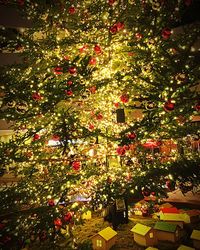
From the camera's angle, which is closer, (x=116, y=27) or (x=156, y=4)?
(x=156, y=4)

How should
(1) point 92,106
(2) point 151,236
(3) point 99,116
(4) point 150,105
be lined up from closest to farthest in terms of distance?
(4) point 150,105, (2) point 151,236, (3) point 99,116, (1) point 92,106

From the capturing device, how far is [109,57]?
6879 mm

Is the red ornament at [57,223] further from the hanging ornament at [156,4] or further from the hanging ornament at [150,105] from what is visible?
the hanging ornament at [156,4]

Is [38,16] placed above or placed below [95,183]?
above

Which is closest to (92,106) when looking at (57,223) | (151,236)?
(57,223)

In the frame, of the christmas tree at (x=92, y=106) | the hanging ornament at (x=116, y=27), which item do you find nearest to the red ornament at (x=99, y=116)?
the christmas tree at (x=92, y=106)

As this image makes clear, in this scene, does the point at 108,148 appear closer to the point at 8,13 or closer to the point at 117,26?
the point at 117,26

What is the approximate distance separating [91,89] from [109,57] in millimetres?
1419

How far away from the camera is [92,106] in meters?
7.14

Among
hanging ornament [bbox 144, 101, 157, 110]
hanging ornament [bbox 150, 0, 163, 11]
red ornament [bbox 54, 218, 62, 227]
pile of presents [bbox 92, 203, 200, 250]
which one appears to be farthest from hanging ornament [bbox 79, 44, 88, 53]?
pile of presents [bbox 92, 203, 200, 250]

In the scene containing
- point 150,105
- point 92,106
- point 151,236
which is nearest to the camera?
point 150,105

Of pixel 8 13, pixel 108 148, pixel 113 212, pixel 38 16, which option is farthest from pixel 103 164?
pixel 8 13

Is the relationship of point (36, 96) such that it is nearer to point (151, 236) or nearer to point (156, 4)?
point (156, 4)

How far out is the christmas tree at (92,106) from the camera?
16.4ft
